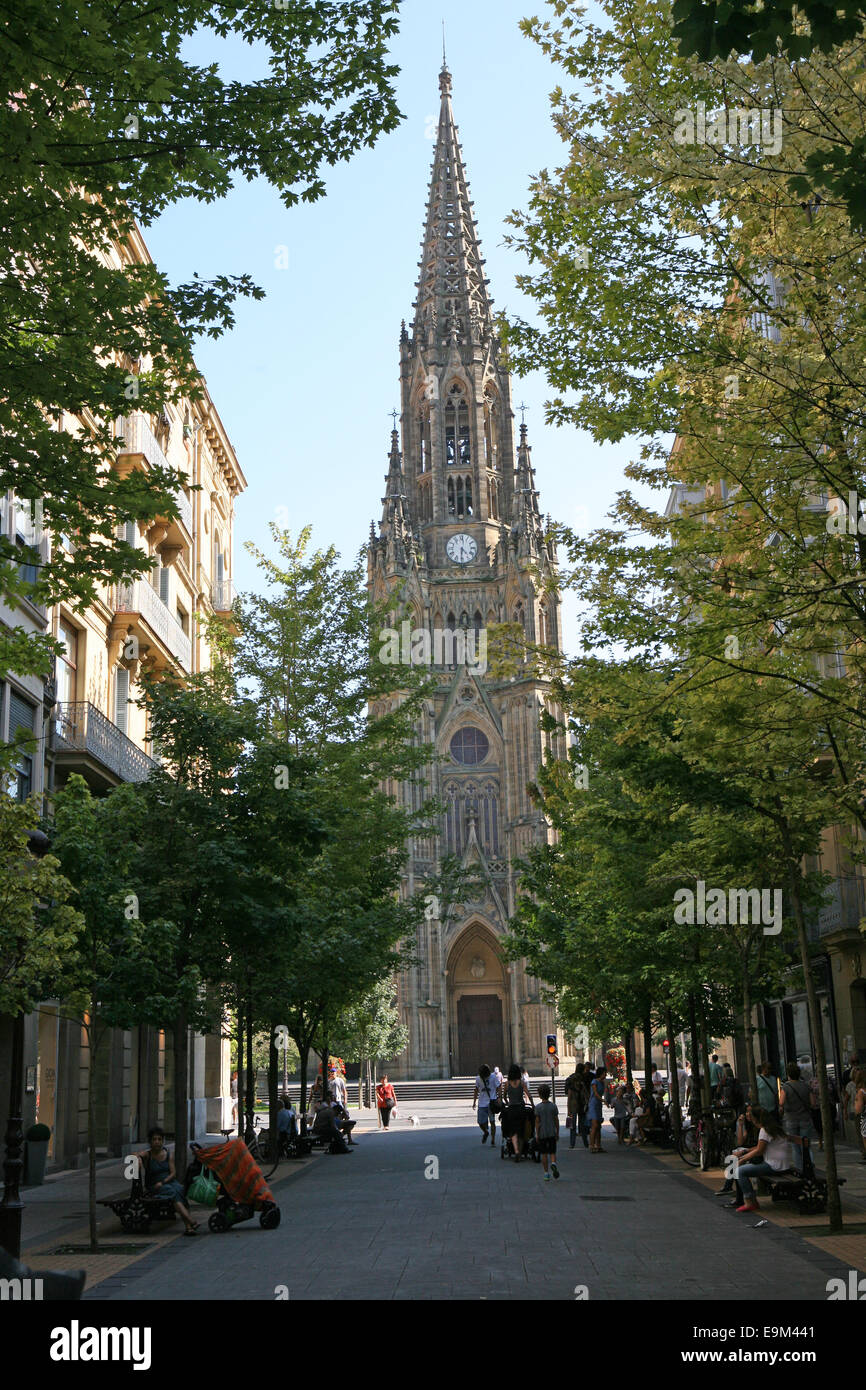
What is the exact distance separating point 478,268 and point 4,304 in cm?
8338

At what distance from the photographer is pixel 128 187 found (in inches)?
405

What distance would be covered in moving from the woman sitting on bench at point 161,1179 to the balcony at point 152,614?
13499 millimetres

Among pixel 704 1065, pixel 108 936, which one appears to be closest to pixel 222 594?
pixel 704 1065

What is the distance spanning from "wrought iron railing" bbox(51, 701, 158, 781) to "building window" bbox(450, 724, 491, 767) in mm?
48782

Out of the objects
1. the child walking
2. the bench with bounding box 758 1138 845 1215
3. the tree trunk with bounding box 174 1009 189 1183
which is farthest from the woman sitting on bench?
the bench with bounding box 758 1138 845 1215

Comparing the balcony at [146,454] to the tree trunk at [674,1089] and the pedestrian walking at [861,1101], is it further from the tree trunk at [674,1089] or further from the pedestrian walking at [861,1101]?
the pedestrian walking at [861,1101]

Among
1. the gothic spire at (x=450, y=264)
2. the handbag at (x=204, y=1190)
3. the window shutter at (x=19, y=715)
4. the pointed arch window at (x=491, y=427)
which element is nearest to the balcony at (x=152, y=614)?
the window shutter at (x=19, y=715)

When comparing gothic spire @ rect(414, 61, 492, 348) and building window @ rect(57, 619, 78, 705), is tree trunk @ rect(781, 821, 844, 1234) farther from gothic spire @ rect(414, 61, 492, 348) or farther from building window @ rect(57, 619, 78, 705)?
gothic spire @ rect(414, 61, 492, 348)

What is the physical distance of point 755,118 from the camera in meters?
11.0

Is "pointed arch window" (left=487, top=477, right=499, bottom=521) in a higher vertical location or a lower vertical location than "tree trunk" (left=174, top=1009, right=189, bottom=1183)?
higher

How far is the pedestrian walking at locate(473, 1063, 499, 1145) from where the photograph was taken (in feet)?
96.6

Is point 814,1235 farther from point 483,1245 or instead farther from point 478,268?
point 478,268

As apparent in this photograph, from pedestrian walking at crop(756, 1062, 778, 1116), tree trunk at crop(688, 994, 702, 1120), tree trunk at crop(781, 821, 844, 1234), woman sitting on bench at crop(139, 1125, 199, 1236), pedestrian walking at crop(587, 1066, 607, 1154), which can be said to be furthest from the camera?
pedestrian walking at crop(587, 1066, 607, 1154)
